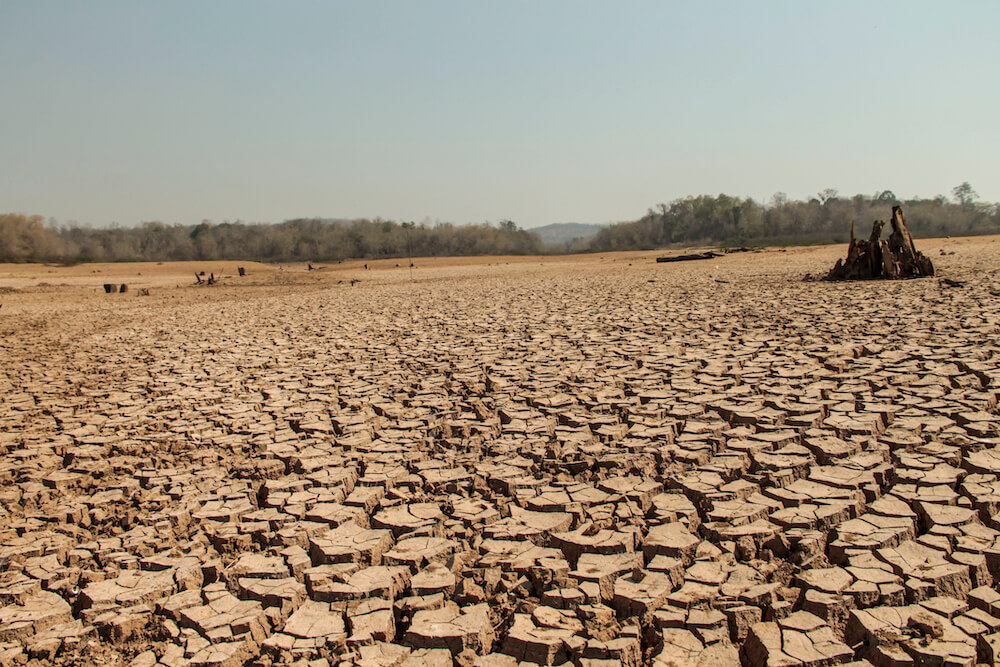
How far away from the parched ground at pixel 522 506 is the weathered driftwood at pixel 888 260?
6.20 m

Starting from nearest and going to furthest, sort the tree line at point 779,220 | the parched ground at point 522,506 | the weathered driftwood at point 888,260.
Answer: the parched ground at point 522,506
the weathered driftwood at point 888,260
the tree line at point 779,220

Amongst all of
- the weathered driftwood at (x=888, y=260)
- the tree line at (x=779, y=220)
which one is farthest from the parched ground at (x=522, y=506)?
the tree line at (x=779, y=220)

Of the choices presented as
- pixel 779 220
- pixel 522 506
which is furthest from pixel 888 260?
pixel 779 220

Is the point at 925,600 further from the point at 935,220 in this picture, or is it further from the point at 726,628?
the point at 935,220

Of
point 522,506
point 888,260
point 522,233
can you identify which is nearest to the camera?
point 522,506

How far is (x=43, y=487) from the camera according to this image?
3.71 m

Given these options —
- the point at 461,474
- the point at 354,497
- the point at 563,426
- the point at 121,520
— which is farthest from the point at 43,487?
the point at 563,426

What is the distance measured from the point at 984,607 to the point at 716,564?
2.62 ft

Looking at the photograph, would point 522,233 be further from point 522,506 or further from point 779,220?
point 522,506

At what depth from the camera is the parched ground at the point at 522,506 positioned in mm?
2145

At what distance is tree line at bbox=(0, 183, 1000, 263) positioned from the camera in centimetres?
5778

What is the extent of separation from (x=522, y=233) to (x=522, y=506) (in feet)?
243

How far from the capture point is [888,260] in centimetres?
1225

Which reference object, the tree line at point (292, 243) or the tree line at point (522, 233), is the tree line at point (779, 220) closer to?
the tree line at point (522, 233)
